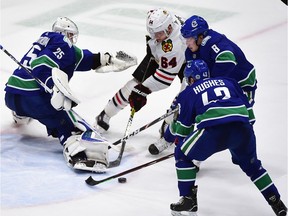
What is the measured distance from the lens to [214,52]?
436 cm

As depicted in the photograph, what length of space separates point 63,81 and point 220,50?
863mm

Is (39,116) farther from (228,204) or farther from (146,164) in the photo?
(228,204)

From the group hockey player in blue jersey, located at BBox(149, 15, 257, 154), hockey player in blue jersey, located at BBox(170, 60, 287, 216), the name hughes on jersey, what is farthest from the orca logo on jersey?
the name hughes on jersey

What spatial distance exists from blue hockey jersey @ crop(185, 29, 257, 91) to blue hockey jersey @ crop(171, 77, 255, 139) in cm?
43

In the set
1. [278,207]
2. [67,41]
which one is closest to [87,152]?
[67,41]

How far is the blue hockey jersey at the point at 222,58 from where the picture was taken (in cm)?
433

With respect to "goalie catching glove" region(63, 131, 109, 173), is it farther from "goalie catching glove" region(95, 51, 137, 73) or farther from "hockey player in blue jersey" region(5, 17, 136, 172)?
"goalie catching glove" region(95, 51, 137, 73)

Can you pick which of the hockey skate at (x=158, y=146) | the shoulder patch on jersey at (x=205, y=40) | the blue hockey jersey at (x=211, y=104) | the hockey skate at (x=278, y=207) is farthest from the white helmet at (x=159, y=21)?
the hockey skate at (x=278, y=207)

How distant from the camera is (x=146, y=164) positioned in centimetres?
427

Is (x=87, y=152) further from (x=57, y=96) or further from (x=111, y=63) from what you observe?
(x=111, y=63)

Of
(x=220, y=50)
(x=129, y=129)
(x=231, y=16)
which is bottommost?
(x=231, y=16)

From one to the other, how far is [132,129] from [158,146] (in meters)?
0.45

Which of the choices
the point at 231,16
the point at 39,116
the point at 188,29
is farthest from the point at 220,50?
the point at 231,16

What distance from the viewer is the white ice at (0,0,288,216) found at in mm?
4156
